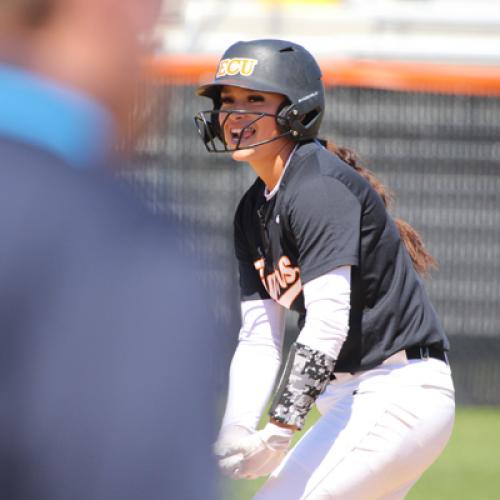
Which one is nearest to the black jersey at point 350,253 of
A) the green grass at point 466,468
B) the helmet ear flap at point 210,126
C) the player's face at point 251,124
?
the player's face at point 251,124

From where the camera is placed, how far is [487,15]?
9867 millimetres

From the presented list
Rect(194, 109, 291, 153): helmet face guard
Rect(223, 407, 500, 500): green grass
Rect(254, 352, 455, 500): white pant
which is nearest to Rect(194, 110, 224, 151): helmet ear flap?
Rect(194, 109, 291, 153): helmet face guard

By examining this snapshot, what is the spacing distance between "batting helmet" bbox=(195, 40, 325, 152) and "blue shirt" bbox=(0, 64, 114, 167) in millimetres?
2561

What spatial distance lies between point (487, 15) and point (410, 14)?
0.64 metres

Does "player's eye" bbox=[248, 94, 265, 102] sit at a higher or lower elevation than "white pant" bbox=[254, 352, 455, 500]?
higher

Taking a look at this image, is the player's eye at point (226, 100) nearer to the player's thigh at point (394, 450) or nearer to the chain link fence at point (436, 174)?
the player's thigh at point (394, 450)

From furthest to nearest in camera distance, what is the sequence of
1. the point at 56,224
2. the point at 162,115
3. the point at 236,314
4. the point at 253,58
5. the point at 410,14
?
the point at 410,14, the point at 236,314, the point at 253,58, the point at 162,115, the point at 56,224

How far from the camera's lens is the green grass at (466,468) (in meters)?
6.56

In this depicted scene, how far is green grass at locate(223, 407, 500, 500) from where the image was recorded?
258 inches

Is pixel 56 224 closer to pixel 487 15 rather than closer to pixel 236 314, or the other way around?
pixel 236 314

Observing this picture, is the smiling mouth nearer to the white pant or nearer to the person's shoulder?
the person's shoulder

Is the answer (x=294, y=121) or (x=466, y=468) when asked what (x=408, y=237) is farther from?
(x=466, y=468)

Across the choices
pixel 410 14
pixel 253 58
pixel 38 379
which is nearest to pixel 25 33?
pixel 38 379

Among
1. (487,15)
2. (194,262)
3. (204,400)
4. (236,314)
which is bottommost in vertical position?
(236,314)
